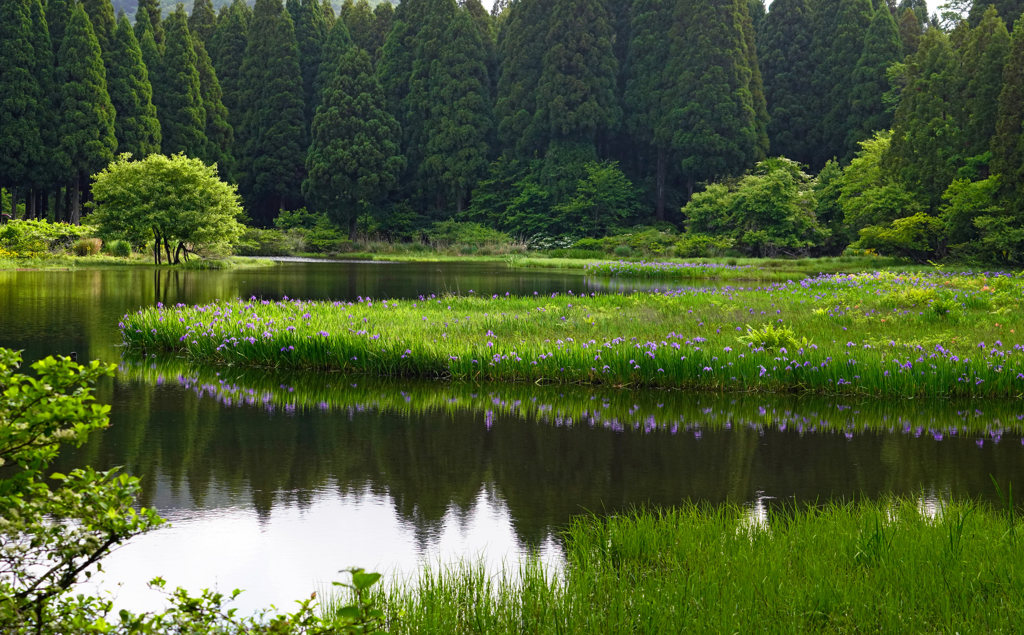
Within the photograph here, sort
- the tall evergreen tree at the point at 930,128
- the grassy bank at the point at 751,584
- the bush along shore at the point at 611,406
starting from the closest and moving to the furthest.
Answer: the grassy bank at the point at 751,584 < the bush along shore at the point at 611,406 < the tall evergreen tree at the point at 930,128

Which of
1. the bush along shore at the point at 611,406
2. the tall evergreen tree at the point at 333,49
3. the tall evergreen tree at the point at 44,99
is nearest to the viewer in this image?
the bush along shore at the point at 611,406

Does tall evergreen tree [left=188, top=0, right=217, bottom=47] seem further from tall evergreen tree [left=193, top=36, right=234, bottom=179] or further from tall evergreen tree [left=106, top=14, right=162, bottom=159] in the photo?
tall evergreen tree [left=106, top=14, right=162, bottom=159]

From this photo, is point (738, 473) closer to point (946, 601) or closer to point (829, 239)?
point (946, 601)

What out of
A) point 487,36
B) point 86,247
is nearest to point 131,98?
point 86,247

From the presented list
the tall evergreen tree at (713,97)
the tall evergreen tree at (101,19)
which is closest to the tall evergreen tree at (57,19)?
the tall evergreen tree at (101,19)

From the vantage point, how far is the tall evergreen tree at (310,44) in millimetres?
60656

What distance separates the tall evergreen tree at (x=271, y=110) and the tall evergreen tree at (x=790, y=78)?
101ft

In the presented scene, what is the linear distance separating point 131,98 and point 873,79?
4176 cm

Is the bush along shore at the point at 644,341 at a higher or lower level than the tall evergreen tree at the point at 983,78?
lower

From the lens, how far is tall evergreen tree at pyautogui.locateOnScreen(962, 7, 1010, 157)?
31.4 metres

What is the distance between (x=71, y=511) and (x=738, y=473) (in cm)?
519

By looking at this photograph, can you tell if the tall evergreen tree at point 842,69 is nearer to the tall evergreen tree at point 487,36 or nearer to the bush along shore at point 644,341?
the tall evergreen tree at point 487,36

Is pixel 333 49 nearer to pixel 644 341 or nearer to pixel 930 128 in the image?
pixel 930 128

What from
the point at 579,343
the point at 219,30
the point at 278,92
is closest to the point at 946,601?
the point at 579,343
